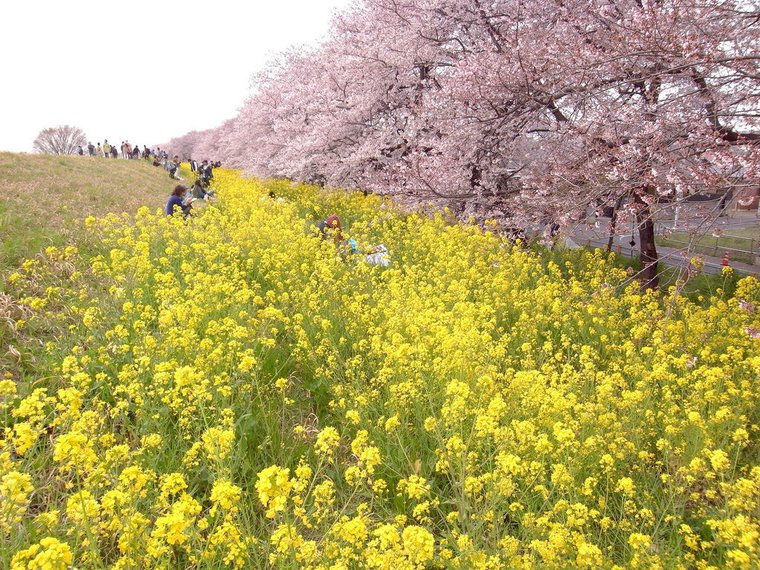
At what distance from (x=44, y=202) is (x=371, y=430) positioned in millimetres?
10797

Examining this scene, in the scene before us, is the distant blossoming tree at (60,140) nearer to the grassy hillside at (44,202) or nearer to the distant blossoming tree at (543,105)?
the grassy hillside at (44,202)

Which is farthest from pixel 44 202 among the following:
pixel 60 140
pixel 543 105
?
pixel 60 140

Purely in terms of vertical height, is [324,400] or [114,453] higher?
[114,453]

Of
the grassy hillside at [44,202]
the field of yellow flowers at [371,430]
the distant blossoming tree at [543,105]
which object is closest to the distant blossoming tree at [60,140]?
the grassy hillside at [44,202]

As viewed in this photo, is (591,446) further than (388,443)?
No

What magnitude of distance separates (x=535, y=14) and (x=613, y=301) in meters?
6.56

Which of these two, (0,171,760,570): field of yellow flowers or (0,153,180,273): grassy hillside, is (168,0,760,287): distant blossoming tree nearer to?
(0,171,760,570): field of yellow flowers

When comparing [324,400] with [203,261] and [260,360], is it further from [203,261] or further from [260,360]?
[203,261]

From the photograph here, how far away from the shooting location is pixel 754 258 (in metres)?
18.3

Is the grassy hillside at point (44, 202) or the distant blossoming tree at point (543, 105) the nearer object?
the distant blossoming tree at point (543, 105)

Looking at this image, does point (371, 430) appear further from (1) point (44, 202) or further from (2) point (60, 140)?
(2) point (60, 140)

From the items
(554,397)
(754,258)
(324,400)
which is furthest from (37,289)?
(754,258)

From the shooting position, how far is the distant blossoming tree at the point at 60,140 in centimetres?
8438

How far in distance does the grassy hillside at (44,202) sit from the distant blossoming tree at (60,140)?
80.6m
